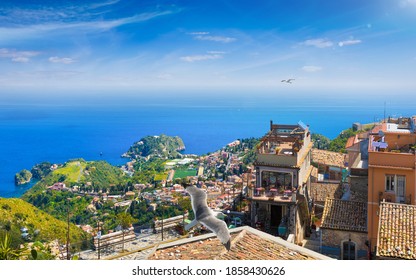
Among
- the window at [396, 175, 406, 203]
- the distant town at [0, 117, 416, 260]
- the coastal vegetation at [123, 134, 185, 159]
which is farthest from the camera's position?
the coastal vegetation at [123, 134, 185, 159]

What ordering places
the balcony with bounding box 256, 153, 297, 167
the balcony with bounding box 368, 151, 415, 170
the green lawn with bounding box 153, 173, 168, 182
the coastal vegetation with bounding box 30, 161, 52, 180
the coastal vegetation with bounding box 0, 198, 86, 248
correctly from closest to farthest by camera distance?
the balcony with bounding box 368, 151, 415, 170
the balcony with bounding box 256, 153, 297, 167
the coastal vegetation with bounding box 0, 198, 86, 248
the green lawn with bounding box 153, 173, 168, 182
the coastal vegetation with bounding box 30, 161, 52, 180

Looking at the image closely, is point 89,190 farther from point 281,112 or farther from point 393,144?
point 393,144

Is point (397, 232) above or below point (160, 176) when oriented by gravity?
above

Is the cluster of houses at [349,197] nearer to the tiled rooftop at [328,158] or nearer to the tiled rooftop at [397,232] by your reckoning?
the tiled rooftop at [397,232]

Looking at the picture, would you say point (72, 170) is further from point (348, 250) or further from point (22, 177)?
point (348, 250)

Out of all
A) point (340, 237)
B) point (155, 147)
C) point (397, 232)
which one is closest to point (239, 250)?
point (397, 232)

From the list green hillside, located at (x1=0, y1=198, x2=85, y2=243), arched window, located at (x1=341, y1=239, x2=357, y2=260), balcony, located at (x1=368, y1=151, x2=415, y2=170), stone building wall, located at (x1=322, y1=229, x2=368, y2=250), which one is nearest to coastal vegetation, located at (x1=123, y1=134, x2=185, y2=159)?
green hillside, located at (x1=0, y1=198, x2=85, y2=243)

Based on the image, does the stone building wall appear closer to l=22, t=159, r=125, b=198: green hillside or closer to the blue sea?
the blue sea
